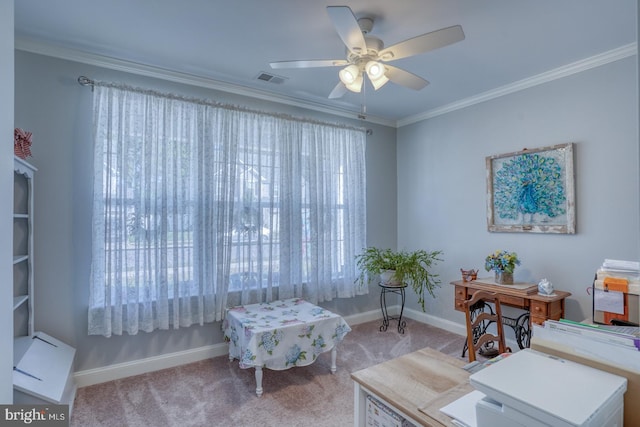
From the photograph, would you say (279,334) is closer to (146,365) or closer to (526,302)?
(146,365)

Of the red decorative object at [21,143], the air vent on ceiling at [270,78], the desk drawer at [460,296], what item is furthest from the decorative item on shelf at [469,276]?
the red decorative object at [21,143]

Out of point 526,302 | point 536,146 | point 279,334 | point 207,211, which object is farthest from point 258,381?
point 536,146

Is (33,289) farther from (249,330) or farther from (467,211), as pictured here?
(467,211)

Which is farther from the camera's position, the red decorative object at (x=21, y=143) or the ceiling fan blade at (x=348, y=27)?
the red decorative object at (x=21, y=143)

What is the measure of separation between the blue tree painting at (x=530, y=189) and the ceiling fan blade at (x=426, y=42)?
6.12ft

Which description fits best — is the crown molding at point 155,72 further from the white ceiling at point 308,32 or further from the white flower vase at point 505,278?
the white flower vase at point 505,278

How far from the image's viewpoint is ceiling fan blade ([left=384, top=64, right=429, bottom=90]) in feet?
7.23

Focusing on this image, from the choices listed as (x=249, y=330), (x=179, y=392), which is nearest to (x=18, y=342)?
(x=179, y=392)

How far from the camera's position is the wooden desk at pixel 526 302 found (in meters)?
2.66

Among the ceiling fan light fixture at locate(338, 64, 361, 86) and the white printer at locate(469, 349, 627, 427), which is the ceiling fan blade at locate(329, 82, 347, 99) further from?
the white printer at locate(469, 349, 627, 427)

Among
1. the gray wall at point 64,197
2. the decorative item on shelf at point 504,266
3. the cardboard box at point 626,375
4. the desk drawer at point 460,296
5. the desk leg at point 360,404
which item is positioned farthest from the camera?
the desk drawer at point 460,296

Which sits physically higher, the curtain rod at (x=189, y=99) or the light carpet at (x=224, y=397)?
the curtain rod at (x=189, y=99)

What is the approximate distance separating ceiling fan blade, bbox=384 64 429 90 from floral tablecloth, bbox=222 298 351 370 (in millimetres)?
1964
